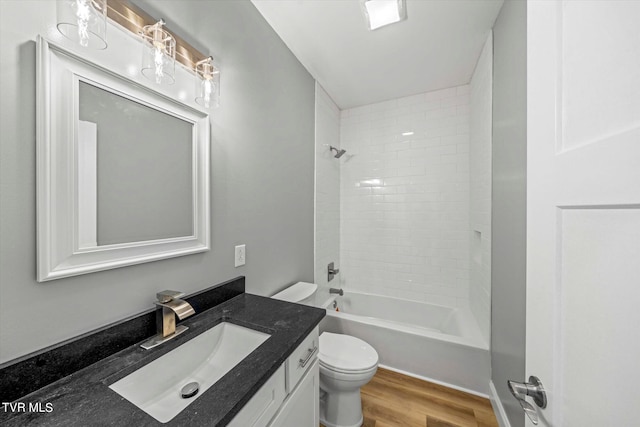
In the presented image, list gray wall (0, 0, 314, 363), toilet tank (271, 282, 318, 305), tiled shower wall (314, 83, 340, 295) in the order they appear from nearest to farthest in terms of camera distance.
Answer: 1. gray wall (0, 0, 314, 363)
2. toilet tank (271, 282, 318, 305)
3. tiled shower wall (314, 83, 340, 295)

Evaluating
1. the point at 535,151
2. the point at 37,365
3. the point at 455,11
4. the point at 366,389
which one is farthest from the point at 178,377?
the point at 455,11

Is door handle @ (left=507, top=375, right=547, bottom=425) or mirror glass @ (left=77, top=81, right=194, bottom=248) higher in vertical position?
mirror glass @ (left=77, top=81, right=194, bottom=248)

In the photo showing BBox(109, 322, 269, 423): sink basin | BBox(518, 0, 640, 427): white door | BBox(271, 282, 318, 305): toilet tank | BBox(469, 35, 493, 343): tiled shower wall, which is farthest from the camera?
BBox(469, 35, 493, 343): tiled shower wall

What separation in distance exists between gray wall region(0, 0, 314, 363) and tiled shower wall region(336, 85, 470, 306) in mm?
872

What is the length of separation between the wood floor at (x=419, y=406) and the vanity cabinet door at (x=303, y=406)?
722 millimetres

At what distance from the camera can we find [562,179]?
46 centimetres

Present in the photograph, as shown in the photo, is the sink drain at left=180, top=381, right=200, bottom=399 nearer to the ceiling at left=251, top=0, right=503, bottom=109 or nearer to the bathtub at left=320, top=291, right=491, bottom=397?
the bathtub at left=320, top=291, right=491, bottom=397

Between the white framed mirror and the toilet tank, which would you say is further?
the toilet tank

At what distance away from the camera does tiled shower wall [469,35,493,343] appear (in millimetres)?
1695

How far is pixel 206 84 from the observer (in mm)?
1104

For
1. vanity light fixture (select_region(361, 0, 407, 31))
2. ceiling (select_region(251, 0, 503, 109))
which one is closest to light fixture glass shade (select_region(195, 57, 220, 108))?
ceiling (select_region(251, 0, 503, 109))

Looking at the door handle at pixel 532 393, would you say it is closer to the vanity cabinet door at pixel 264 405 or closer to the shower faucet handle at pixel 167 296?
the vanity cabinet door at pixel 264 405

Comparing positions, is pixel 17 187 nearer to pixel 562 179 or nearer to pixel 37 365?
pixel 37 365

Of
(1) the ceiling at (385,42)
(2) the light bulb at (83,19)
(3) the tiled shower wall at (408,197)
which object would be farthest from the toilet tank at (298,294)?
(1) the ceiling at (385,42)
